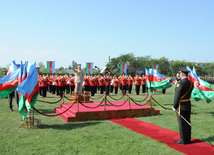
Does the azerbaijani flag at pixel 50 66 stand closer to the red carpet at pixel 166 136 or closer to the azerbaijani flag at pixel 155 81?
the azerbaijani flag at pixel 155 81

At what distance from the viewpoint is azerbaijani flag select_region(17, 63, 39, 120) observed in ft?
22.7

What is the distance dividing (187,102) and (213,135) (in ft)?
5.78

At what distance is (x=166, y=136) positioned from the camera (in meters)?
6.56

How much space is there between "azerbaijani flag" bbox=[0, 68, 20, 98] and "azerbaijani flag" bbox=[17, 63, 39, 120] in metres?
1.82

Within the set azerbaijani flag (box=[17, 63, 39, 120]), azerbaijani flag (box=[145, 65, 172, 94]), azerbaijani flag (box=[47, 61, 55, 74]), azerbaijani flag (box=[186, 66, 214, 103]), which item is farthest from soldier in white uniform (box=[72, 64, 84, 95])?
azerbaijani flag (box=[47, 61, 55, 74])

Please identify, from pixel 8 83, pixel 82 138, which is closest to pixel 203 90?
pixel 82 138

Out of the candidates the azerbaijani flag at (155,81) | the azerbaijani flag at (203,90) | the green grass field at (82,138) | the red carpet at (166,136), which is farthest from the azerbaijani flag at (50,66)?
the azerbaijani flag at (203,90)

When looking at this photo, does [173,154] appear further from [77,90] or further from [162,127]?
[77,90]

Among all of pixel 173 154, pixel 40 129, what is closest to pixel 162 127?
pixel 173 154

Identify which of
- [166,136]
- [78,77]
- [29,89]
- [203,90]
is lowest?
[166,136]

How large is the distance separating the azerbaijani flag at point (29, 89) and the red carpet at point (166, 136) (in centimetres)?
363

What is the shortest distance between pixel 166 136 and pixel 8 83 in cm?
678

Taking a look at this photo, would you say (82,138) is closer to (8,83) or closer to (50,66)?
(8,83)

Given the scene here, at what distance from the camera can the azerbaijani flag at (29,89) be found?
22.7 ft
